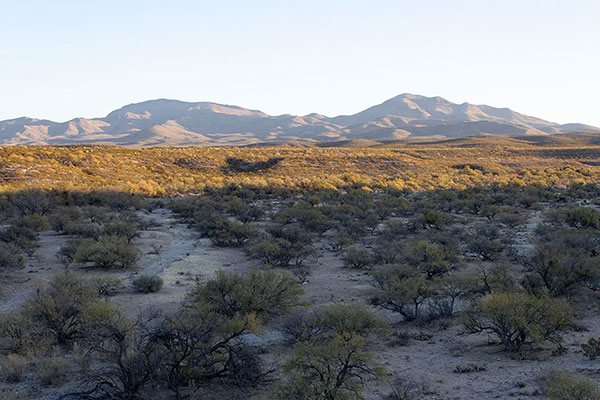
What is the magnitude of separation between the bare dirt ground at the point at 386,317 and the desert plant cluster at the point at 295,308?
0.20 ft

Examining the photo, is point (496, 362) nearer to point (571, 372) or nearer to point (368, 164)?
point (571, 372)

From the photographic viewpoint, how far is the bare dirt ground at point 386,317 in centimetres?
884

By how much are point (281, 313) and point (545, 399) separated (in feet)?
23.6

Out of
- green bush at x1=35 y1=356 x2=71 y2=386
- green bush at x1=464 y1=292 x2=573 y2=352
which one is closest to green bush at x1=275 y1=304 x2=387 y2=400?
green bush at x1=464 y1=292 x2=573 y2=352

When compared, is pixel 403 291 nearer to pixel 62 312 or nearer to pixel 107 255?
pixel 62 312

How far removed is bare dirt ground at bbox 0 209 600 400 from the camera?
8844mm

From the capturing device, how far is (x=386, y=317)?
12.9m

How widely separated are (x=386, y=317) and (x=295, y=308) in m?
2.82

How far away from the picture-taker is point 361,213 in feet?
102

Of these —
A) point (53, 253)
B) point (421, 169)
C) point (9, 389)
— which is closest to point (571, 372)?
point (9, 389)

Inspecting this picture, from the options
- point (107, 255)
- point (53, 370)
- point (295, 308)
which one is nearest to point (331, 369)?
point (295, 308)

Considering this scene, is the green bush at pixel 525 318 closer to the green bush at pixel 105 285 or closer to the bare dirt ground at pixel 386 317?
the bare dirt ground at pixel 386 317

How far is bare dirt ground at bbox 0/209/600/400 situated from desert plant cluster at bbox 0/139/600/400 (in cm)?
6

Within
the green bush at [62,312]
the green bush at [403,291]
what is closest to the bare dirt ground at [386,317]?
the green bush at [403,291]
